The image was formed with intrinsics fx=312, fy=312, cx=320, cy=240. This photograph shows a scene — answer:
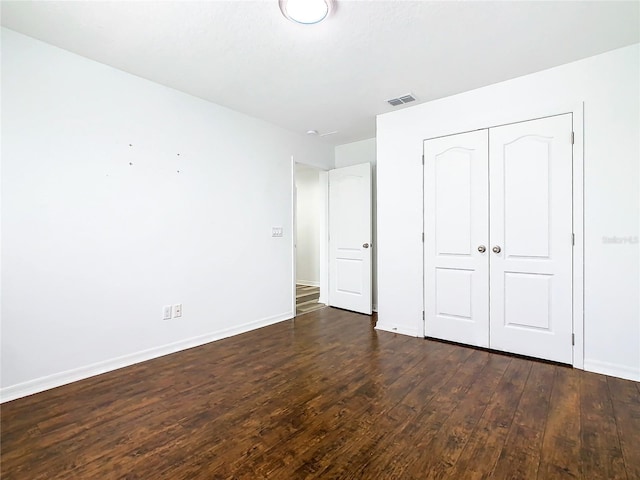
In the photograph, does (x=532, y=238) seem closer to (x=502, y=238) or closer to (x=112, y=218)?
(x=502, y=238)

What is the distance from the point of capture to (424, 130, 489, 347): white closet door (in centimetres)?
306

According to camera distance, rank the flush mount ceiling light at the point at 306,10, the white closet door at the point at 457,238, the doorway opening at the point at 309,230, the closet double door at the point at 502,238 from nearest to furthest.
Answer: the flush mount ceiling light at the point at 306,10, the closet double door at the point at 502,238, the white closet door at the point at 457,238, the doorway opening at the point at 309,230

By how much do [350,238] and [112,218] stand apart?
2.93m

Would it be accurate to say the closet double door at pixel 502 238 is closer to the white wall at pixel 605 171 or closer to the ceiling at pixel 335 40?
the white wall at pixel 605 171

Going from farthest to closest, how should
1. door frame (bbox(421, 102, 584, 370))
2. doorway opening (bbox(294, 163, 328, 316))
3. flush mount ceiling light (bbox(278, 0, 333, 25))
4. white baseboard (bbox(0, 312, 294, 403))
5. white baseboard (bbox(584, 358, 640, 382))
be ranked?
doorway opening (bbox(294, 163, 328, 316))
door frame (bbox(421, 102, 584, 370))
white baseboard (bbox(584, 358, 640, 382))
white baseboard (bbox(0, 312, 294, 403))
flush mount ceiling light (bbox(278, 0, 333, 25))

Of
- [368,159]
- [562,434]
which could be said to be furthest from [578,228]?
[368,159]

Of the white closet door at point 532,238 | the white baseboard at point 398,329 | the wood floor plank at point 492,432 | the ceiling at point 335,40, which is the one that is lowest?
the wood floor plank at point 492,432

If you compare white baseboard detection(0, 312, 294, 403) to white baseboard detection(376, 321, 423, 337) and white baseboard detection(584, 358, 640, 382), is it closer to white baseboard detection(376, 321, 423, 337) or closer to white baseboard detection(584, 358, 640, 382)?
white baseboard detection(376, 321, 423, 337)

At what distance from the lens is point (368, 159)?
4684 mm

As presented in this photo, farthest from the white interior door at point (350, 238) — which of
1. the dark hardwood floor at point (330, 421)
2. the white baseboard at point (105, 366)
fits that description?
the dark hardwood floor at point (330, 421)

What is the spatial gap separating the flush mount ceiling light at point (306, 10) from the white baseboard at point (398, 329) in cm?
302

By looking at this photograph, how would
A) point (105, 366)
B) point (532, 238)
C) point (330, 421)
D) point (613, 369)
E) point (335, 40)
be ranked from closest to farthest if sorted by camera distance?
point (330, 421) < point (335, 40) < point (613, 369) < point (105, 366) < point (532, 238)

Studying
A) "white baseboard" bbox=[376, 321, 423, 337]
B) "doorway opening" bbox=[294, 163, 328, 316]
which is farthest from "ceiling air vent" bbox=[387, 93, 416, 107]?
A: "doorway opening" bbox=[294, 163, 328, 316]

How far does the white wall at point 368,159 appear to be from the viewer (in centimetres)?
451
